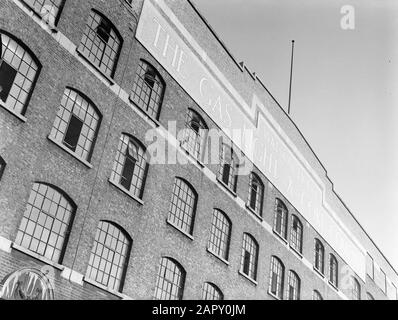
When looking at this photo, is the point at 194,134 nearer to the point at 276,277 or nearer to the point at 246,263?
the point at 246,263

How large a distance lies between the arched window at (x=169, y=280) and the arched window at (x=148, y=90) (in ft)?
17.5

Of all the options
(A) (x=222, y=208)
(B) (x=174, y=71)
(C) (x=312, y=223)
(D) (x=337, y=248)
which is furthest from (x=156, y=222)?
(D) (x=337, y=248)

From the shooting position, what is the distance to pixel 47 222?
13.3 metres

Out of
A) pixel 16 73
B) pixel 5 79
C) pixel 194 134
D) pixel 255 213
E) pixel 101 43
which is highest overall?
Result: pixel 101 43

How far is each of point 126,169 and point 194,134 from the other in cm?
457

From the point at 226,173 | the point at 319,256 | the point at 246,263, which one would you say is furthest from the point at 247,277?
the point at 319,256

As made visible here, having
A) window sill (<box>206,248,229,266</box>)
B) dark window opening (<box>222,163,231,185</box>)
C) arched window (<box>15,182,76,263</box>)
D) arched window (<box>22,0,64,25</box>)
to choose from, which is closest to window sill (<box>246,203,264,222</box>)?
dark window opening (<box>222,163,231,185</box>)

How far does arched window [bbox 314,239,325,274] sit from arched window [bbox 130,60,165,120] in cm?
1539

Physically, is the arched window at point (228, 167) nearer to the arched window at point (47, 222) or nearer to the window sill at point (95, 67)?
the window sill at point (95, 67)

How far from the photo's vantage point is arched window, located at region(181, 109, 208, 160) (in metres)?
19.5

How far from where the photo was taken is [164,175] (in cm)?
1778

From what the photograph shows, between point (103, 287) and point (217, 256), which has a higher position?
point (217, 256)

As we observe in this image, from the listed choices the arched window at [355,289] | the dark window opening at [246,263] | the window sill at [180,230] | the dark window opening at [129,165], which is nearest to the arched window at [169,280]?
the window sill at [180,230]

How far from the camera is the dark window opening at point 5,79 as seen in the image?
12.9 metres
